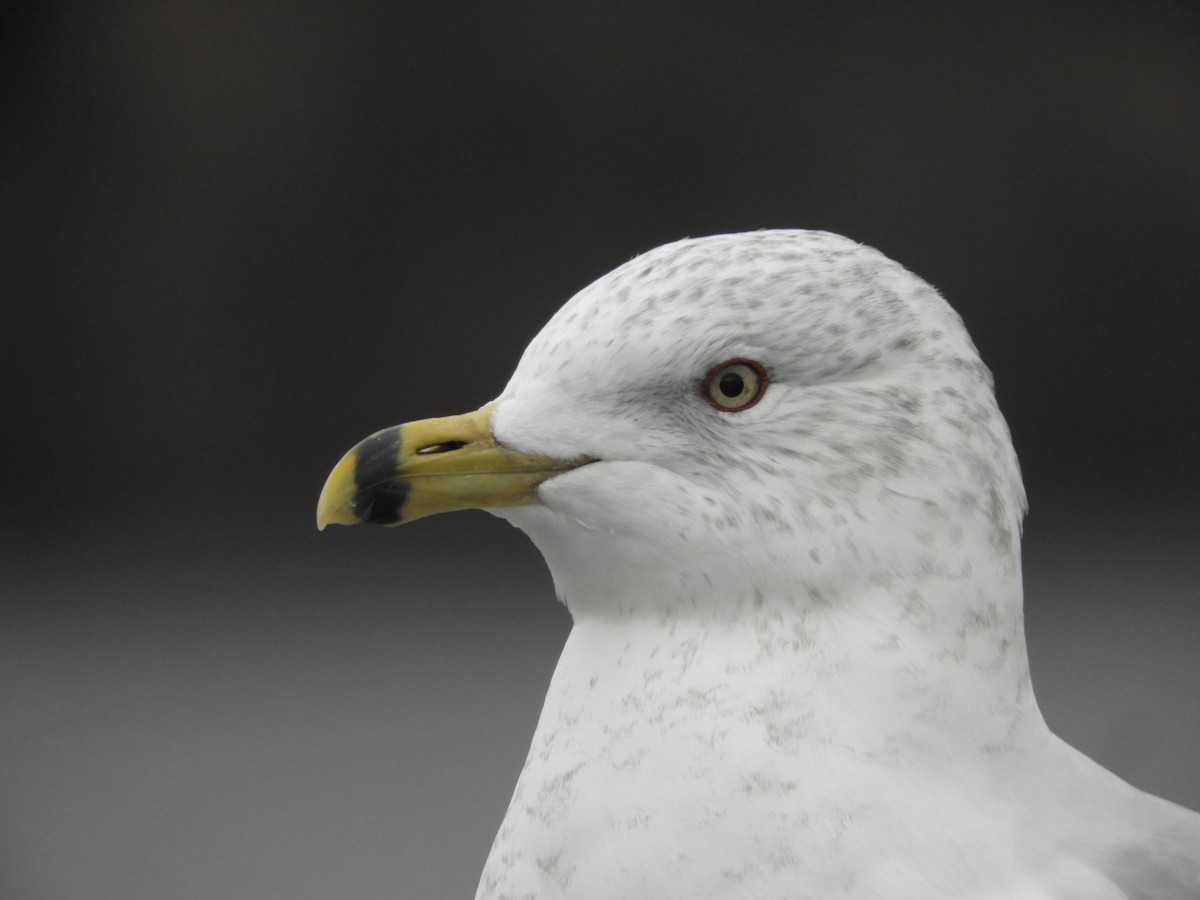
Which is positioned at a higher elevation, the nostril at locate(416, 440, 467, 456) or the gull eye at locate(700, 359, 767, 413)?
the gull eye at locate(700, 359, 767, 413)

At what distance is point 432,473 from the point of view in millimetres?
1428

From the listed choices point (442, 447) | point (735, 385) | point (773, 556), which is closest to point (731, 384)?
point (735, 385)

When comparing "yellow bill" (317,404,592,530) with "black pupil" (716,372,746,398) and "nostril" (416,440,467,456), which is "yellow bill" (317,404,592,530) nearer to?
"nostril" (416,440,467,456)

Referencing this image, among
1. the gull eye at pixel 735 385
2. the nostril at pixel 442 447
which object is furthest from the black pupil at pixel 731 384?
the nostril at pixel 442 447

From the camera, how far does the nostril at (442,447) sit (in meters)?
1.43

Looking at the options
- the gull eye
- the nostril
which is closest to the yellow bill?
the nostril

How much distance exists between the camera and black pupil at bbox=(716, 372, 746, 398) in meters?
1.39

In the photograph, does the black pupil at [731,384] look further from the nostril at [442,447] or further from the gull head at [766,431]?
the nostril at [442,447]

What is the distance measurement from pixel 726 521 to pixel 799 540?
70mm

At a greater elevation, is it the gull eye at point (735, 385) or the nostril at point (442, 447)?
the gull eye at point (735, 385)

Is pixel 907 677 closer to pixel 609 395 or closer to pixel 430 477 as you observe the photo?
pixel 609 395

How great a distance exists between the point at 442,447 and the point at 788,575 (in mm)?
357

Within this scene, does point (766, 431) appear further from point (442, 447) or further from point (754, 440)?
point (442, 447)

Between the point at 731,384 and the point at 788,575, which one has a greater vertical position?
the point at 731,384
